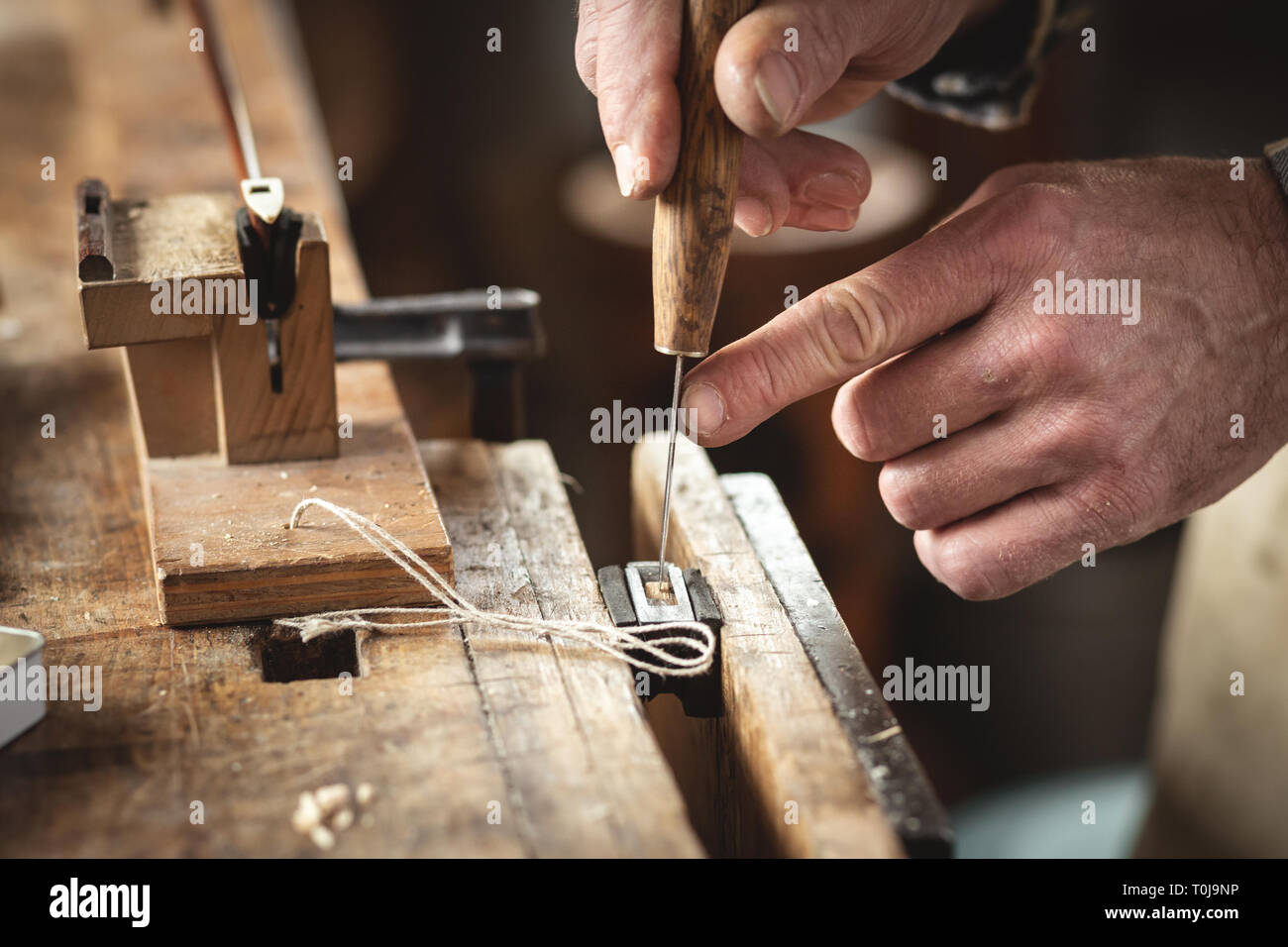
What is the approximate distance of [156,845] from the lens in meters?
0.82

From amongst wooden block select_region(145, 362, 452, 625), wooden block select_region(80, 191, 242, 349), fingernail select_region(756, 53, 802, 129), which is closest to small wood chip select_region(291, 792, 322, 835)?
wooden block select_region(145, 362, 452, 625)

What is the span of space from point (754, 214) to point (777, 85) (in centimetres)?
43

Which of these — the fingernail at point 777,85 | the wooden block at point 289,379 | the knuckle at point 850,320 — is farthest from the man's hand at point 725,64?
the wooden block at point 289,379

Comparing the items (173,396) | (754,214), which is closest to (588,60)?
(754,214)

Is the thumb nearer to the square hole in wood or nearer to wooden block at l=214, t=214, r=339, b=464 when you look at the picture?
wooden block at l=214, t=214, r=339, b=464

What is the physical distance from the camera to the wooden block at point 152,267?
3.65 feet

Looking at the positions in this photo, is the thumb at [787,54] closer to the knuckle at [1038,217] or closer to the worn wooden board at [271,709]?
the knuckle at [1038,217]

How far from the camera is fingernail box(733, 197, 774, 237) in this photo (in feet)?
4.42

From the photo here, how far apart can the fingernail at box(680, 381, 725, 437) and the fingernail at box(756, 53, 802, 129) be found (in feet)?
0.85

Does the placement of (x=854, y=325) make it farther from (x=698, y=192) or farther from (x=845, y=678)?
(x=845, y=678)

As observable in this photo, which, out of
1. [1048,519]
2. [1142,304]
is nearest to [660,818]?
[1048,519]

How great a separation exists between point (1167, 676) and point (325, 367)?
179 cm

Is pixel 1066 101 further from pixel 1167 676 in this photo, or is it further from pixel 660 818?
pixel 660 818
